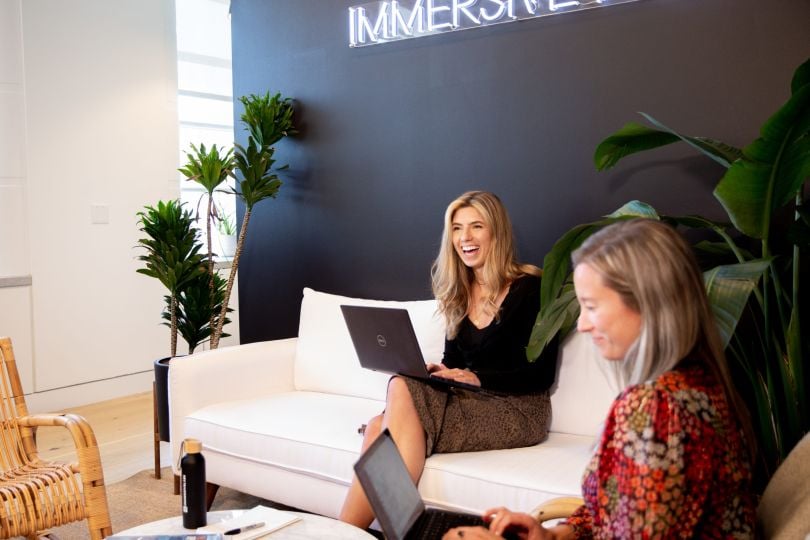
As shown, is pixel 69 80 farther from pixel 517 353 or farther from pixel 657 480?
pixel 657 480

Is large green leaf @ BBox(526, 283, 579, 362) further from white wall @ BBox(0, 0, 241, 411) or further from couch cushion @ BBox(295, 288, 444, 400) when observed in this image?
white wall @ BBox(0, 0, 241, 411)

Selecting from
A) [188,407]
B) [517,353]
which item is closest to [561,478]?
[517,353]

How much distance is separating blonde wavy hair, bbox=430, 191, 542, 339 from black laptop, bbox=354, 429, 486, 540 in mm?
1218

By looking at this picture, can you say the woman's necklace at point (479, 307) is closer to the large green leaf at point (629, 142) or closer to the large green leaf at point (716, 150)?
the large green leaf at point (629, 142)

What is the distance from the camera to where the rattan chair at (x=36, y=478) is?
90.8 inches

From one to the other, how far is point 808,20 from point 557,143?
3.20ft

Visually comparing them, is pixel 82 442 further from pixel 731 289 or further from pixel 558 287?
pixel 731 289

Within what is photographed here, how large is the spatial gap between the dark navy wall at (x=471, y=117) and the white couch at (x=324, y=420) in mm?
470

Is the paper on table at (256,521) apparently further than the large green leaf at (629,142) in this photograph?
No

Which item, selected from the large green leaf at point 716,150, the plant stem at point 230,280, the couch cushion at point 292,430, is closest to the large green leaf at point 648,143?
the large green leaf at point 716,150

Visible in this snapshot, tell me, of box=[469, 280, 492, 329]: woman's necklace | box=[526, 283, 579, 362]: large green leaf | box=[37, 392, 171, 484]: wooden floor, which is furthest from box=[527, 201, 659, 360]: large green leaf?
box=[37, 392, 171, 484]: wooden floor

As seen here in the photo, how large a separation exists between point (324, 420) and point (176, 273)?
52.3 inches

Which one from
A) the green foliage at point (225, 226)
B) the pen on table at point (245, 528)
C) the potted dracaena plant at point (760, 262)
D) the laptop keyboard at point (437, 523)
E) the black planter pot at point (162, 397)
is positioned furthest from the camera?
the green foliage at point (225, 226)

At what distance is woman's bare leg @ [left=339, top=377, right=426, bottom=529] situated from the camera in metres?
2.40
